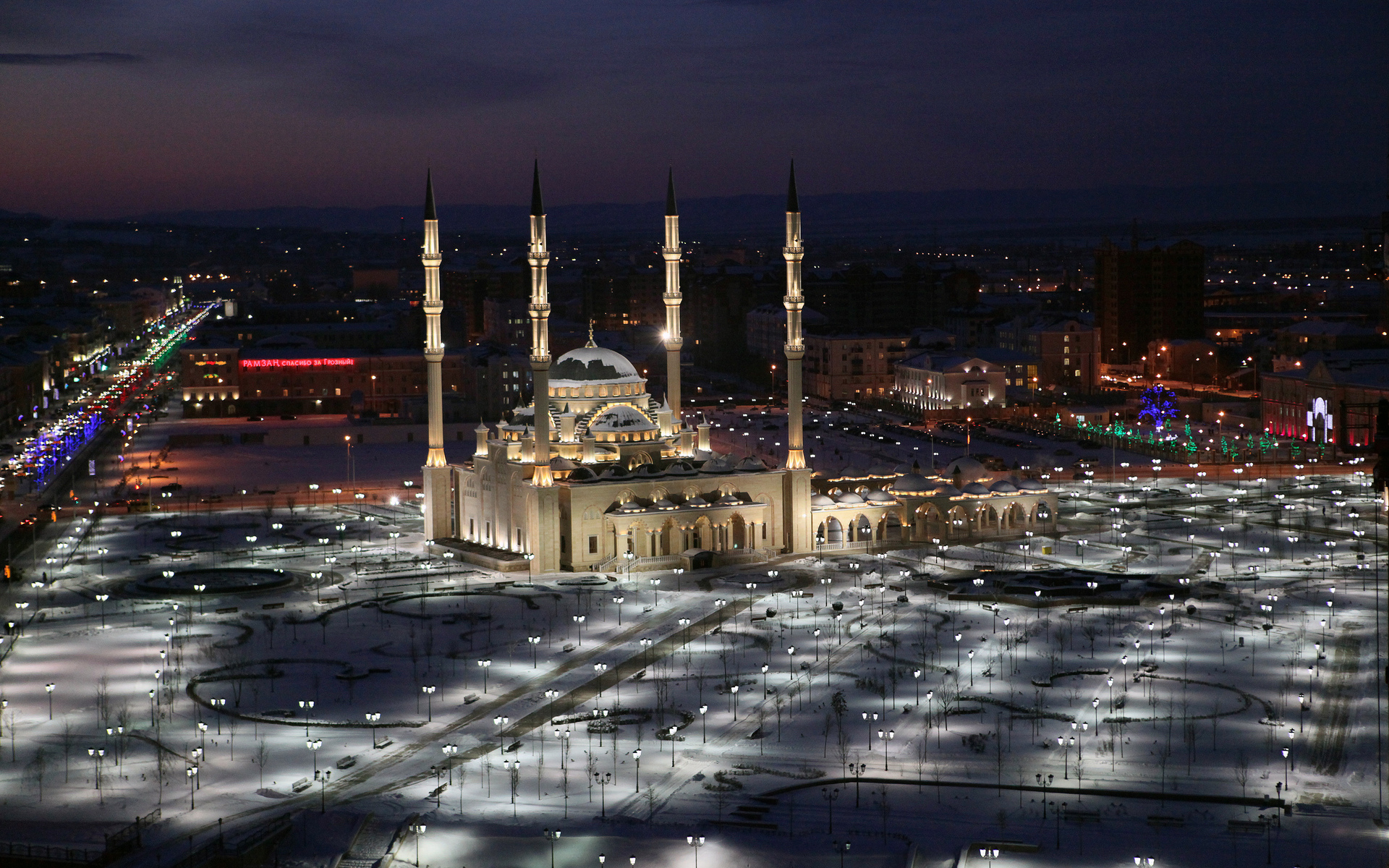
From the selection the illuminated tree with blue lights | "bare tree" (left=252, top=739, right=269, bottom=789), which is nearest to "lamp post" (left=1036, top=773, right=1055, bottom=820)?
"bare tree" (left=252, top=739, right=269, bottom=789)

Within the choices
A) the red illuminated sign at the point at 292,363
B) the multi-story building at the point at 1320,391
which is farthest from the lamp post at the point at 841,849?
the red illuminated sign at the point at 292,363

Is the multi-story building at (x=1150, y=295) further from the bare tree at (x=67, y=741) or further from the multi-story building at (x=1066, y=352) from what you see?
the bare tree at (x=67, y=741)

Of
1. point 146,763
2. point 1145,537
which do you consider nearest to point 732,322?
point 1145,537

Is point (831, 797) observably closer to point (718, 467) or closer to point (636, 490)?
point (636, 490)

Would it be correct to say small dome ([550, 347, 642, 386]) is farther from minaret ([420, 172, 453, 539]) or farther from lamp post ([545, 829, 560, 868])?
lamp post ([545, 829, 560, 868])

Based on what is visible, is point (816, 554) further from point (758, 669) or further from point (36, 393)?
point (36, 393)
